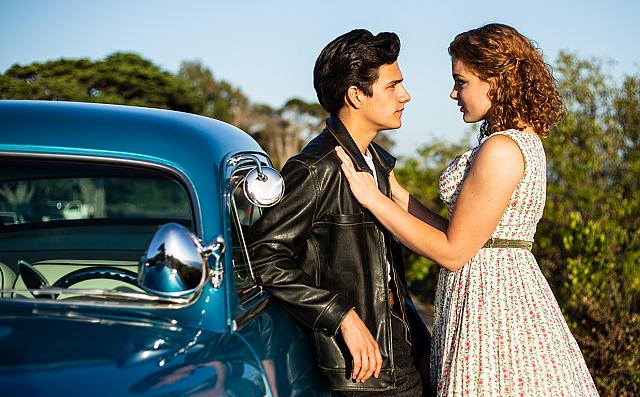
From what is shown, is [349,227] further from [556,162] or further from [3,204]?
[556,162]

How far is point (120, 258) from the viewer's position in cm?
300

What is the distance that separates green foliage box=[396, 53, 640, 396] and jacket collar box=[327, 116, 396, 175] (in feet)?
8.47

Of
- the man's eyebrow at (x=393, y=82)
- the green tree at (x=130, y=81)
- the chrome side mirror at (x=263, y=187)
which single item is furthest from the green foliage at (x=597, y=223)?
the green tree at (x=130, y=81)

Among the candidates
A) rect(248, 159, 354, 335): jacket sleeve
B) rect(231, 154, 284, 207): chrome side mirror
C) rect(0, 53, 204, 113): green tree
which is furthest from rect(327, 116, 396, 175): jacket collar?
rect(0, 53, 204, 113): green tree

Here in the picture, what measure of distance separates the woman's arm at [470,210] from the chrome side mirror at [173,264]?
0.97 meters

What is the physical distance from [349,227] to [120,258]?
0.83m

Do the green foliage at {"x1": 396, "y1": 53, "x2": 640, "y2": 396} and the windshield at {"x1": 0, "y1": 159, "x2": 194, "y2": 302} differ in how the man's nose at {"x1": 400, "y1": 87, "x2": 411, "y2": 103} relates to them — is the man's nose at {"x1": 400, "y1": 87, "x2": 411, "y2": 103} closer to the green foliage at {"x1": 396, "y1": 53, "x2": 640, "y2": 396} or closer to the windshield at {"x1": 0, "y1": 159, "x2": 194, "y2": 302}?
the windshield at {"x1": 0, "y1": 159, "x2": 194, "y2": 302}

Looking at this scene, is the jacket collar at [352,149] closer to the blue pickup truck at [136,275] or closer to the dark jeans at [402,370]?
the blue pickup truck at [136,275]

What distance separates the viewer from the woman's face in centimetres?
305

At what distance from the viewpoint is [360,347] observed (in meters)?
2.72

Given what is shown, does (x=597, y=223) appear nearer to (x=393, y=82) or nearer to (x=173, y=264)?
(x=393, y=82)

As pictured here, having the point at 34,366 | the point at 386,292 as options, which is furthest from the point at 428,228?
the point at 34,366

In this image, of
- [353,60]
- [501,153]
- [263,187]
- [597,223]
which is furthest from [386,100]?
[597,223]

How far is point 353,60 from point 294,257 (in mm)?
798
